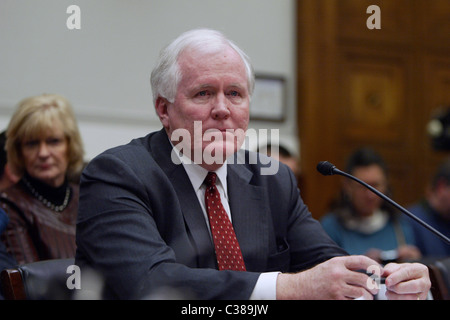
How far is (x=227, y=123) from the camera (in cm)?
153

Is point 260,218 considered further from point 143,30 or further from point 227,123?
point 143,30

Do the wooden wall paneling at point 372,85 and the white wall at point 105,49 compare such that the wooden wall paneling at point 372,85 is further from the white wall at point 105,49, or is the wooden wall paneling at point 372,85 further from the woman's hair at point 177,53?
the woman's hair at point 177,53

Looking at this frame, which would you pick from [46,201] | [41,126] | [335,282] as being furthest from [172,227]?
[41,126]

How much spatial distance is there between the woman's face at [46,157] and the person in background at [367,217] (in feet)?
4.67

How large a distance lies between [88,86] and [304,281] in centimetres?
272

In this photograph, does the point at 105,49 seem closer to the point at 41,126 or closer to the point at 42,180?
the point at 41,126

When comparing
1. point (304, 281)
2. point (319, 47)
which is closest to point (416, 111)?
point (319, 47)

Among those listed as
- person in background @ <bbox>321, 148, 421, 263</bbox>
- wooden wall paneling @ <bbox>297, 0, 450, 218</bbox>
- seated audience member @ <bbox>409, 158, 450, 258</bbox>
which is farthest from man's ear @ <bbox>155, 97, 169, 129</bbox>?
wooden wall paneling @ <bbox>297, 0, 450, 218</bbox>

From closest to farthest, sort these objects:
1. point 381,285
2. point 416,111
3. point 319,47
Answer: point 381,285, point 319,47, point 416,111

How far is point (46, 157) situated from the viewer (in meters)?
2.53

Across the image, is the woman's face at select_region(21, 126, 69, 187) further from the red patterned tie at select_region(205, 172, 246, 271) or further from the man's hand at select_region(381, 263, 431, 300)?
the man's hand at select_region(381, 263, 431, 300)

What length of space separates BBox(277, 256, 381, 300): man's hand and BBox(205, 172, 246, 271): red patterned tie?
264mm

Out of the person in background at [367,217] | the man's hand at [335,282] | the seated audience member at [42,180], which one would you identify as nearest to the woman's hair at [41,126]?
the seated audience member at [42,180]

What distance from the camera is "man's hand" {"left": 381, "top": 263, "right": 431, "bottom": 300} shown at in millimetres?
1292
